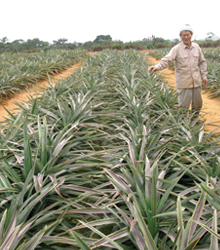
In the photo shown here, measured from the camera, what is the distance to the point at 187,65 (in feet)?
7.42

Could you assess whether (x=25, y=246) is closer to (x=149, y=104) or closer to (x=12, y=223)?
(x=12, y=223)

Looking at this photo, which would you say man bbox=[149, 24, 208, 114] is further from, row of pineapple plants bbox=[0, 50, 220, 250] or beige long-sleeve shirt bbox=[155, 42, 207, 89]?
row of pineapple plants bbox=[0, 50, 220, 250]

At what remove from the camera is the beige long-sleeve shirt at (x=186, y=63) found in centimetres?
223

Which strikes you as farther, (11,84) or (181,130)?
(11,84)

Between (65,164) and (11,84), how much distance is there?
3484mm

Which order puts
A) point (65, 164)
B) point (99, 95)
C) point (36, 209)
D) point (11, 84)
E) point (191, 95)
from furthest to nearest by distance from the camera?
point (11, 84)
point (99, 95)
point (191, 95)
point (65, 164)
point (36, 209)

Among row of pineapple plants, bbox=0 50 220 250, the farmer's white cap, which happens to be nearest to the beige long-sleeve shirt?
the farmer's white cap

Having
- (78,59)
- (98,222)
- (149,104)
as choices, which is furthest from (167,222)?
(78,59)

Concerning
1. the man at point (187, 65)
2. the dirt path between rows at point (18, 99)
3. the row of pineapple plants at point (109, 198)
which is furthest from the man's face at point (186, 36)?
the dirt path between rows at point (18, 99)

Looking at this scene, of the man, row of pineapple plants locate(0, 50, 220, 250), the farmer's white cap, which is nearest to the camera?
row of pineapple plants locate(0, 50, 220, 250)

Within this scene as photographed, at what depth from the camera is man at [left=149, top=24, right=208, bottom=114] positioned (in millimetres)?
2193

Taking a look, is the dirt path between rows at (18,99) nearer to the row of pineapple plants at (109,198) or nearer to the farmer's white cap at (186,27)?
the row of pineapple plants at (109,198)

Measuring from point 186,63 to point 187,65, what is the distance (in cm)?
3

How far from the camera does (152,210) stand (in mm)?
878
